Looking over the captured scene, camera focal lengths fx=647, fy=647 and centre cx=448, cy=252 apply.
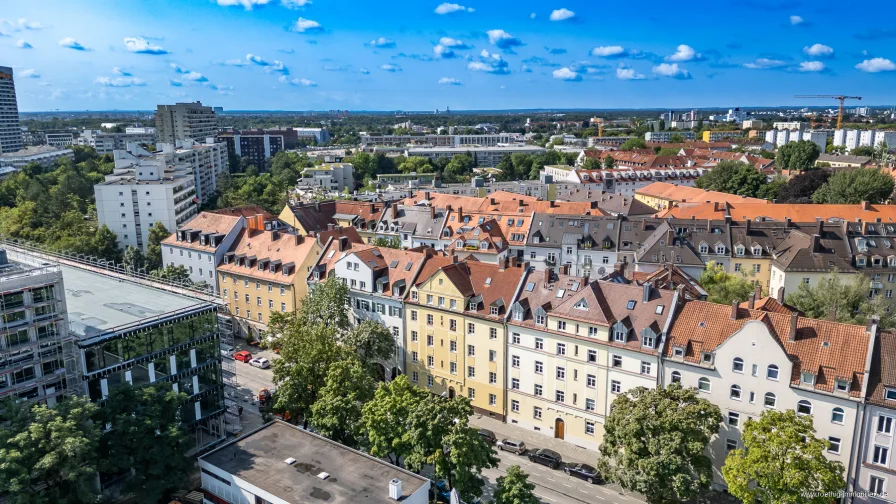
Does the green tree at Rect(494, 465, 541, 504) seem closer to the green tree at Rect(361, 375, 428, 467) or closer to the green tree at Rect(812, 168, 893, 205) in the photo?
the green tree at Rect(361, 375, 428, 467)

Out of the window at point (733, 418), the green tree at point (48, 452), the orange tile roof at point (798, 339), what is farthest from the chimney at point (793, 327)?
the green tree at point (48, 452)

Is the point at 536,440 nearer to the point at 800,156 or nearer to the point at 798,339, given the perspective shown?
the point at 798,339

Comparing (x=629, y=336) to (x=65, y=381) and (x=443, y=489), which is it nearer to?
(x=443, y=489)

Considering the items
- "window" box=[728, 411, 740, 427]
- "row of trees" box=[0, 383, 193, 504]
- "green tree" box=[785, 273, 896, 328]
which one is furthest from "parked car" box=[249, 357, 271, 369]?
"green tree" box=[785, 273, 896, 328]

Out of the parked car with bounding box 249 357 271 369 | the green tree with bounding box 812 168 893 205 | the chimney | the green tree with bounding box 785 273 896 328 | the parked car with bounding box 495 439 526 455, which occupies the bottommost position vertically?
the parked car with bounding box 495 439 526 455

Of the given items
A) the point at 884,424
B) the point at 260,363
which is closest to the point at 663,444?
the point at 884,424
